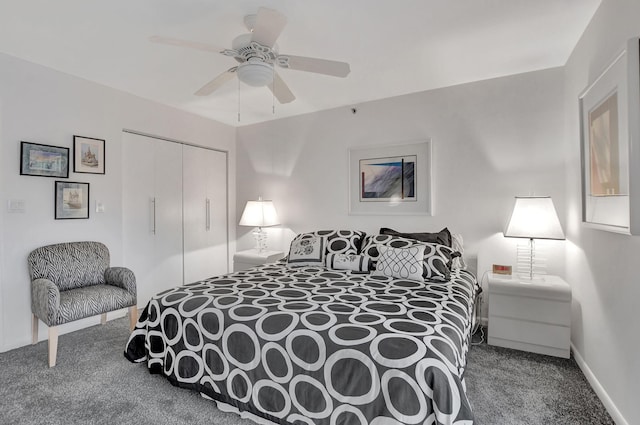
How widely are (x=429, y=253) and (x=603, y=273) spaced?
1095 millimetres

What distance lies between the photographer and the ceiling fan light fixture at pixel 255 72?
2096 mm

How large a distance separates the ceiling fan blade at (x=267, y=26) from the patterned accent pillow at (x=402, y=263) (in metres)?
1.81


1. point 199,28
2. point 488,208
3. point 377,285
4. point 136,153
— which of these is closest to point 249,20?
point 199,28

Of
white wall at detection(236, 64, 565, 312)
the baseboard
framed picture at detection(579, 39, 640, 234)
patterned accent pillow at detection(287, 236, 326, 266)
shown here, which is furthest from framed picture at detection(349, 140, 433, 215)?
the baseboard

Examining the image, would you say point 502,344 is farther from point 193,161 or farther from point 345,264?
point 193,161

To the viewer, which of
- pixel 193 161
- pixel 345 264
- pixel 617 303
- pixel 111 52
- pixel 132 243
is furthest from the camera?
pixel 193 161

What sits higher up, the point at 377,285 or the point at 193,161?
the point at 193,161

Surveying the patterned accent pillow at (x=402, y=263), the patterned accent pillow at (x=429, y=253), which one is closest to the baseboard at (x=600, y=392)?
the patterned accent pillow at (x=429, y=253)

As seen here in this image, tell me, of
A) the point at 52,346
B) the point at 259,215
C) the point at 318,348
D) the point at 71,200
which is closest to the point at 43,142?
the point at 71,200

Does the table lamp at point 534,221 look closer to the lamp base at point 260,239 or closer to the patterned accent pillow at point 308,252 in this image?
the patterned accent pillow at point 308,252

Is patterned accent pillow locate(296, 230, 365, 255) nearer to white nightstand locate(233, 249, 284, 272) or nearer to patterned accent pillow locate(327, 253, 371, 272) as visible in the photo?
patterned accent pillow locate(327, 253, 371, 272)

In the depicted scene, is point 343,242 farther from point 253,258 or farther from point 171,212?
point 171,212

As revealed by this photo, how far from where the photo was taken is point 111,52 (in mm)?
2670

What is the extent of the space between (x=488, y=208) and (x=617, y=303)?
4.84ft
